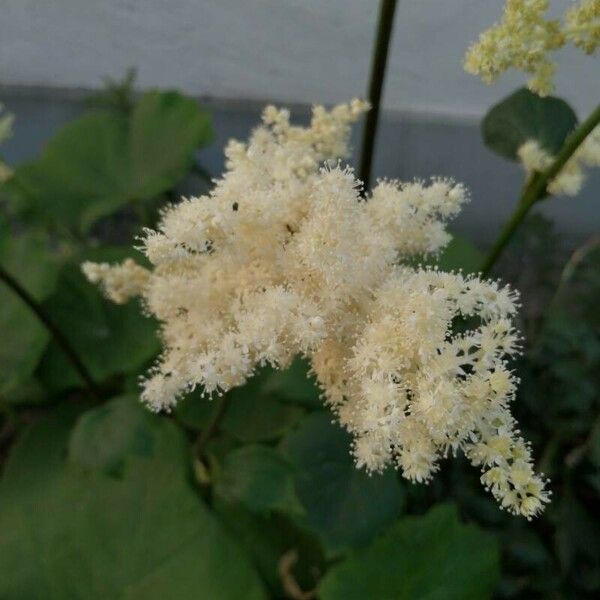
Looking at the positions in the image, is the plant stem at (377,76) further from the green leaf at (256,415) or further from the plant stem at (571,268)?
the plant stem at (571,268)

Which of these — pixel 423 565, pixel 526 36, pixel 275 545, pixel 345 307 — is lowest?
pixel 275 545

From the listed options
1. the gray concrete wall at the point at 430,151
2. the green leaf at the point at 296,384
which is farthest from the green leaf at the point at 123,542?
the gray concrete wall at the point at 430,151

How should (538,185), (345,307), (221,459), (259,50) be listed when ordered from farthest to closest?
(259,50) < (221,459) < (538,185) < (345,307)

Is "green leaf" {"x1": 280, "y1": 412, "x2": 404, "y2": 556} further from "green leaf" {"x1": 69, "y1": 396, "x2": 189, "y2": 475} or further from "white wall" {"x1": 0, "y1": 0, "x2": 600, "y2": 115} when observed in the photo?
"white wall" {"x1": 0, "y1": 0, "x2": 600, "y2": 115}

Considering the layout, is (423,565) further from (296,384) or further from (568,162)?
(568,162)

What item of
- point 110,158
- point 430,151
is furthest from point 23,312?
point 430,151

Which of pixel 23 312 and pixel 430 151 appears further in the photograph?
pixel 430 151

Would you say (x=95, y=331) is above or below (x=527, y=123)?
below

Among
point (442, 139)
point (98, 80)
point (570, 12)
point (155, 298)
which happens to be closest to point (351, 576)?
point (155, 298)
